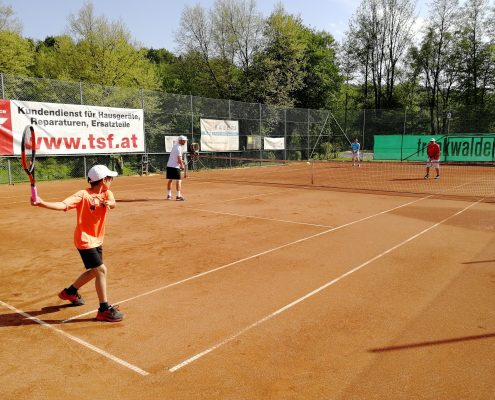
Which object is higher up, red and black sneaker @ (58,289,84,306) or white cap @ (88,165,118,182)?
white cap @ (88,165,118,182)

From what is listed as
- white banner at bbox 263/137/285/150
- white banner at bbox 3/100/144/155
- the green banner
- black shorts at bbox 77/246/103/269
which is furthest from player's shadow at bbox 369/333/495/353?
the green banner

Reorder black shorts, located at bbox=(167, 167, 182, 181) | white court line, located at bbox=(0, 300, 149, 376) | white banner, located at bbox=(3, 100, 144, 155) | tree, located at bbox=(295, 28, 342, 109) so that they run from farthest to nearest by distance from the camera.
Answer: tree, located at bbox=(295, 28, 342, 109)
white banner, located at bbox=(3, 100, 144, 155)
black shorts, located at bbox=(167, 167, 182, 181)
white court line, located at bbox=(0, 300, 149, 376)

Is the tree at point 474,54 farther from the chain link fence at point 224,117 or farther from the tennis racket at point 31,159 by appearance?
the tennis racket at point 31,159

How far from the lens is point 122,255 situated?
23.7 ft

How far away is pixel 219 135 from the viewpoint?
26438mm

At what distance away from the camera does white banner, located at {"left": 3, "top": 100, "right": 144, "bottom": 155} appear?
17.4 m

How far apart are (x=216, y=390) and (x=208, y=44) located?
149ft

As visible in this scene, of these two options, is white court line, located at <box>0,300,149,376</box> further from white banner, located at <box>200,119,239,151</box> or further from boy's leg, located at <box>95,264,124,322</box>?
white banner, located at <box>200,119,239,151</box>

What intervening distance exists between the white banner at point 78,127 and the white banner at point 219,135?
4441 mm

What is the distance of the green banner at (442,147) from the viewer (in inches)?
1158

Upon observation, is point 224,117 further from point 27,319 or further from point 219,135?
point 27,319

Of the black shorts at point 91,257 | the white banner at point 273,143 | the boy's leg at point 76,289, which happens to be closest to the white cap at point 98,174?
the black shorts at point 91,257

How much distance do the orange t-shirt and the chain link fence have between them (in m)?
15.1

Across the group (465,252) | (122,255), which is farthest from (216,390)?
Answer: (465,252)
